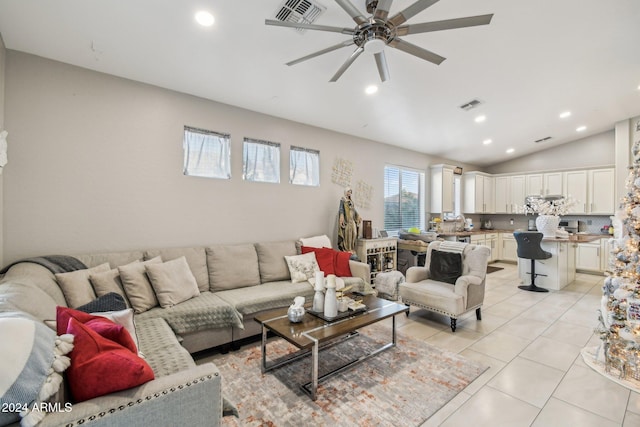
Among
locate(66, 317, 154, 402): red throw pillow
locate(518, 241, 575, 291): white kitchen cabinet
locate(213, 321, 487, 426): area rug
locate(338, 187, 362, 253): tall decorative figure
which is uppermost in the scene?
locate(338, 187, 362, 253): tall decorative figure

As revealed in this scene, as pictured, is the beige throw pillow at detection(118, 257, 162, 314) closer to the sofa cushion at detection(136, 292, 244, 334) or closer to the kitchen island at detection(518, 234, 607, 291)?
the sofa cushion at detection(136, 292, 244, 334)

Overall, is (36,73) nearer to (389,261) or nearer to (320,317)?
(320,317)

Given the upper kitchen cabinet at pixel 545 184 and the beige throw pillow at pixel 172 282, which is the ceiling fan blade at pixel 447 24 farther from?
the upper kitchen cabinet at pixel 545 184

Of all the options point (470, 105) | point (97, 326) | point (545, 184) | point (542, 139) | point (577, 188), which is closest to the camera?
point (97, 326)

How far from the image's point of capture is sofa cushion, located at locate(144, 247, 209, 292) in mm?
3082

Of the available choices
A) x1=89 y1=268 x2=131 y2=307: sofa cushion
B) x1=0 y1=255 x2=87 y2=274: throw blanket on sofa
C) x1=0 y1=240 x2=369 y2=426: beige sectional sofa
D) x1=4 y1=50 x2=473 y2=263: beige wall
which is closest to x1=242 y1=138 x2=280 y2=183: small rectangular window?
x1=4 y1=50 x2=473 y2=263: beige wall

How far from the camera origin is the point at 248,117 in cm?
394

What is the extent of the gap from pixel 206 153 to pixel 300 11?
2.04 meters

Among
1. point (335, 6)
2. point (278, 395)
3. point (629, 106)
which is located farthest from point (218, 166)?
point (629, 106)

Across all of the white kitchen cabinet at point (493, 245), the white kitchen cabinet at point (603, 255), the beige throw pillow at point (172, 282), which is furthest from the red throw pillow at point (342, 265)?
the white kitchen cabinet at point (603, 255)

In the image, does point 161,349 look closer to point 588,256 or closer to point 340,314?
point 340,314

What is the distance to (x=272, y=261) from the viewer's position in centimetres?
370

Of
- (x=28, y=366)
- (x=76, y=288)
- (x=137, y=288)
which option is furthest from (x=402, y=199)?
(x=28, y=366)

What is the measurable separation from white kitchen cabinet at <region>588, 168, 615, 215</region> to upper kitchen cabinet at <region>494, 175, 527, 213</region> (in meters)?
1.31
